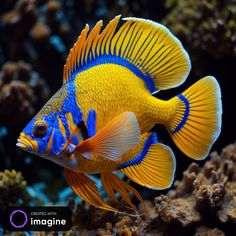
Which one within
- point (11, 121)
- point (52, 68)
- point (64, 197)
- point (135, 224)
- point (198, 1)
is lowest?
point (64, 197)

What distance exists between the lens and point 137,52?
1727mm

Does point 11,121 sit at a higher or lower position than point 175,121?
lower

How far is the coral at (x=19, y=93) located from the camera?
10.0 ft

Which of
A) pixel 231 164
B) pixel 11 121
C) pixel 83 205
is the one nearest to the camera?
pixel 83 205

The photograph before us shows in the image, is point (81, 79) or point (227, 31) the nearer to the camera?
point (81, 79)

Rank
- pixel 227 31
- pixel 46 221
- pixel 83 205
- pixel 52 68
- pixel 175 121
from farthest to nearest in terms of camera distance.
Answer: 1. pixel 52 68
2. pixel 227 31
3. pixel 83 205
4. pixel 46 221
5. pixel 175 121

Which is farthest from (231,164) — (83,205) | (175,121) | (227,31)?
(227,31)

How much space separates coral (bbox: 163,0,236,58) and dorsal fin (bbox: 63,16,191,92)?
1292 mm

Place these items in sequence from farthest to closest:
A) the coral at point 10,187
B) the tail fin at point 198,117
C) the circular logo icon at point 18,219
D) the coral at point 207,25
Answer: the coral at point 207,25 < the coral at point 10,187 < the circular logo icon at point 18,219 < the tail fin at point 198,117

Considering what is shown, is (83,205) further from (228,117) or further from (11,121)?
(228,117)

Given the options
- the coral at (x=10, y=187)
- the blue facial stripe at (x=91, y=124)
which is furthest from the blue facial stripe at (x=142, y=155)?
the coral at (x=10, y=187)

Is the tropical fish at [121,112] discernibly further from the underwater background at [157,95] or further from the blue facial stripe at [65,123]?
the underwater background at [157,95]

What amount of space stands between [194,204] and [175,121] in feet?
1.86

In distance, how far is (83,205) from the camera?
2.18 m
